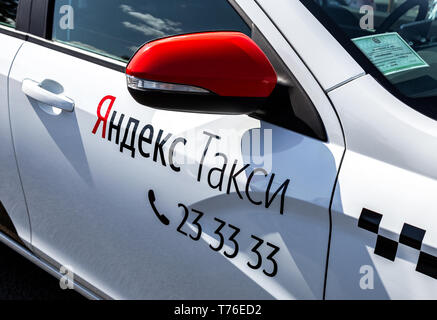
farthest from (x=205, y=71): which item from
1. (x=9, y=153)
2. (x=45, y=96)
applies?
(x=9, y=153)

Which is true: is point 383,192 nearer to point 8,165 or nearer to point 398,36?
point 398,36

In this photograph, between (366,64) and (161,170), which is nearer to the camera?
(366,64)

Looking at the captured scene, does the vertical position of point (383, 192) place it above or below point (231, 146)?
below

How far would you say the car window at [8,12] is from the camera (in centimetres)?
194

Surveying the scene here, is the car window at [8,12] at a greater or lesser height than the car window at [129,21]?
greater

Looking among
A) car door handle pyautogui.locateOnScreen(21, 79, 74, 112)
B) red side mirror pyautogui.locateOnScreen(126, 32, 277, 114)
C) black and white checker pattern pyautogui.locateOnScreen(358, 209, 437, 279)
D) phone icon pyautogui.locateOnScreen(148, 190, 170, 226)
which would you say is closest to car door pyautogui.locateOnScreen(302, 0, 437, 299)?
black and white checker pattern pyautogui.locateOnScreen(358, 209, 437, 279)

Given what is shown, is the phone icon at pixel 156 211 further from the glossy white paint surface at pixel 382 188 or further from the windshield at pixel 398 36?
the windshield at pixel 398 36

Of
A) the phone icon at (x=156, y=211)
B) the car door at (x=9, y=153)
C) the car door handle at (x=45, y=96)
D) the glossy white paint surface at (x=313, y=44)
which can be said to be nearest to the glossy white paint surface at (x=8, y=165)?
the car door at (x=9, y=153)

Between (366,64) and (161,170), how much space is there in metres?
0.58

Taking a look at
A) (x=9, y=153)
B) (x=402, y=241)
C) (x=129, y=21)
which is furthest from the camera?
(x=9, y=153)

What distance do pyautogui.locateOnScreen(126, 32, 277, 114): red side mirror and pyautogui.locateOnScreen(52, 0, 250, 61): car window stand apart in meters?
0.20

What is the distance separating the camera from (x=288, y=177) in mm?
1282

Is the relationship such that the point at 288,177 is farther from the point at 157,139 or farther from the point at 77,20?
the point at 77,20

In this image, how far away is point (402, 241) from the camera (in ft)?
3.75
